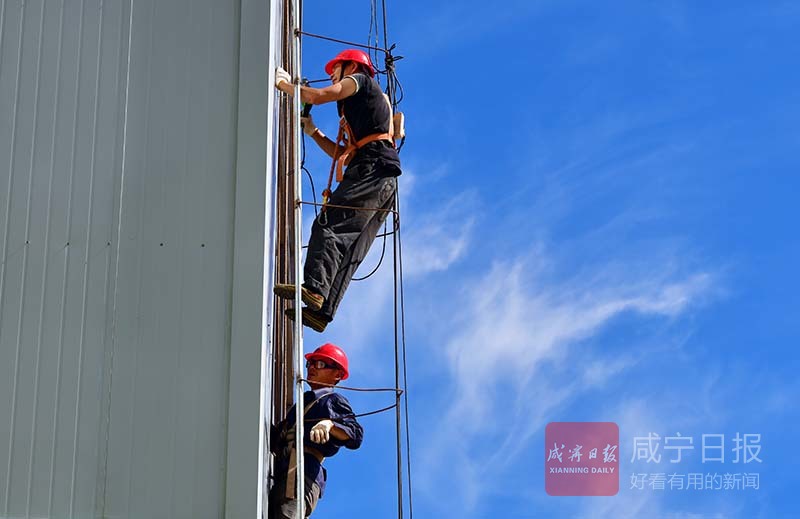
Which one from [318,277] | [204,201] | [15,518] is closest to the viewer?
[15,518]

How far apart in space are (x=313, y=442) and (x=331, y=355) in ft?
3.42

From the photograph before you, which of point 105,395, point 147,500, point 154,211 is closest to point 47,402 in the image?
point 105,395

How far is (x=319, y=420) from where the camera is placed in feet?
31.4

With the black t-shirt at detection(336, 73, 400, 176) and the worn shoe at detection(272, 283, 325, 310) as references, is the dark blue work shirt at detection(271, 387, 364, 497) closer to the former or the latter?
the worn shoe at detection(272, 283, 325, 310)

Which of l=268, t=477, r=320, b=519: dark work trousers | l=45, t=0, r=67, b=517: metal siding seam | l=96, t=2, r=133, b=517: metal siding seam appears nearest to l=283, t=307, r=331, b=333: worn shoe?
l=268, t=477, r=320, b=519: dark work trousers

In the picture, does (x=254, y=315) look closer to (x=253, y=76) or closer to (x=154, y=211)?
(x=154, y=211)

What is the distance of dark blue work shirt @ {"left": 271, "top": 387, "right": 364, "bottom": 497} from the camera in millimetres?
9578

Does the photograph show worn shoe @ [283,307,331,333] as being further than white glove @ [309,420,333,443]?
Yes

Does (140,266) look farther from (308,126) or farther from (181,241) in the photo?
(308,126)

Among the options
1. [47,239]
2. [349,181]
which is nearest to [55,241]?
[47,239]

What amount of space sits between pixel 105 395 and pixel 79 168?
1.61m

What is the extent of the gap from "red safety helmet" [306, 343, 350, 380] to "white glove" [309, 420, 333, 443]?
92 cm

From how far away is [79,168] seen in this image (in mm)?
8477

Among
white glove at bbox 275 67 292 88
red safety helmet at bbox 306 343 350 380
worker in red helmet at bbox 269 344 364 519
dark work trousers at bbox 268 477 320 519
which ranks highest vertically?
white glove at bbox 275 67 292 88
